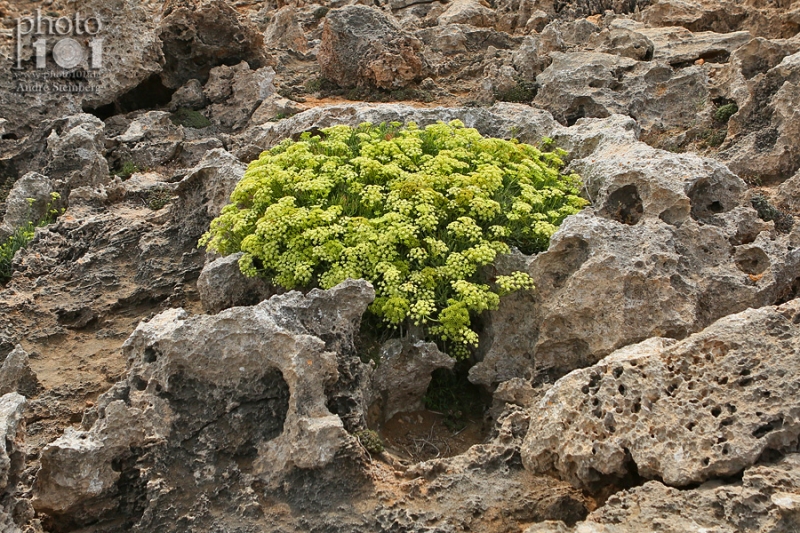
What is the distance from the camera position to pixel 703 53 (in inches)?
532

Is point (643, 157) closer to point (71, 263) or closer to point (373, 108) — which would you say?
point (373, 108)

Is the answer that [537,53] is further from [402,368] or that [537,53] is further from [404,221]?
[402,368]

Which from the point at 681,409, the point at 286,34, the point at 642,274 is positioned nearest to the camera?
the point at 681,409

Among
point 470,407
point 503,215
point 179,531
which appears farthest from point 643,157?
point 179,531

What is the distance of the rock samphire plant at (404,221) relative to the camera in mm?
6109

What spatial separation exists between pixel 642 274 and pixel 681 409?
71.1 inches

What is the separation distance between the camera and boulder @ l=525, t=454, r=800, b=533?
11.9ft

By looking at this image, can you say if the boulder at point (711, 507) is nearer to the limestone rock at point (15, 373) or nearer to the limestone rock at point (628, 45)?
the limestone rock at point (15, 373)

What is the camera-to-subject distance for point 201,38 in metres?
16.4

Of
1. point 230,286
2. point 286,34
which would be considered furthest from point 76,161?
point 286,34

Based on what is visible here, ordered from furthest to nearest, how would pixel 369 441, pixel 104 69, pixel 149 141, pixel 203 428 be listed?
pixel 104 69 < pixel 149 141 < pixel 369 441 < pixel 203 428

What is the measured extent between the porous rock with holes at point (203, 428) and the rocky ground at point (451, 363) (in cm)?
2

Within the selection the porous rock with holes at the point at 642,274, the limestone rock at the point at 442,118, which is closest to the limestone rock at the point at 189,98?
the limestone rock at the point at 442,118

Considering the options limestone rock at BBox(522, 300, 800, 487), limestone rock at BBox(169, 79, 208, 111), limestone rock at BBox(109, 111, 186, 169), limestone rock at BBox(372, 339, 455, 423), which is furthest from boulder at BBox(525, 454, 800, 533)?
limestone rock at BBox(169, 79, 208, 111)
